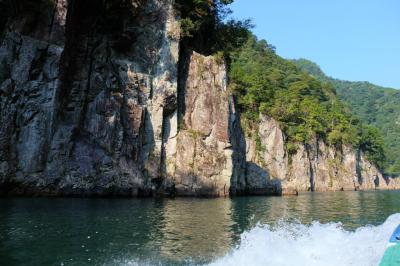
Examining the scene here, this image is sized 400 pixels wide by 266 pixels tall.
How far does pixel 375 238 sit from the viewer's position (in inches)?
347

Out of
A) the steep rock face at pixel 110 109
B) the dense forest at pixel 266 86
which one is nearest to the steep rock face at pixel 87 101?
the steep rock face at pixel 110 109

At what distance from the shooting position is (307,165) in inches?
2940

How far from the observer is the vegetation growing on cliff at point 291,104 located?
225 feet

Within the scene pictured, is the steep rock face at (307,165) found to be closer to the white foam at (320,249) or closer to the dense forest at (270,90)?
the dense forest at (270,90)

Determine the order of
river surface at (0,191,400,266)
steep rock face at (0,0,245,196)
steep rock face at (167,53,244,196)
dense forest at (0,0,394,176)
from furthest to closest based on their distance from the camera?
dense forest at (0,0,394,176) → steep rock face at (167,53,244,196) → steep rock face at (0,0,245,196) → river surface at (0,191,400,266)

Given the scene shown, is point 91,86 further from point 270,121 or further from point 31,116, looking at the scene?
point 270,121

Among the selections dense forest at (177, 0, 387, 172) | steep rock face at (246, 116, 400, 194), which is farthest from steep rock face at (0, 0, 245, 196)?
steep rock face at (246, 116, 400, 194)

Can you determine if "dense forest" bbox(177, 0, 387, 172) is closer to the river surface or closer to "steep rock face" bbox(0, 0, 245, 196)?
"steep rock face" bbox(0, 0, 245, 196)

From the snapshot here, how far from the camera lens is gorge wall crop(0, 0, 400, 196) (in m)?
27.4

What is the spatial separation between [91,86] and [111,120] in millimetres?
3156

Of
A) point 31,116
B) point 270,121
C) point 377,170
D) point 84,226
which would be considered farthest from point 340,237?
point 377,170

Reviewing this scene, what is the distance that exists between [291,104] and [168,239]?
213ft

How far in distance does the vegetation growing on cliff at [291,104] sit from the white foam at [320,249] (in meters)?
35.3

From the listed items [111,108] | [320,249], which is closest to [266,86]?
[111,108]
